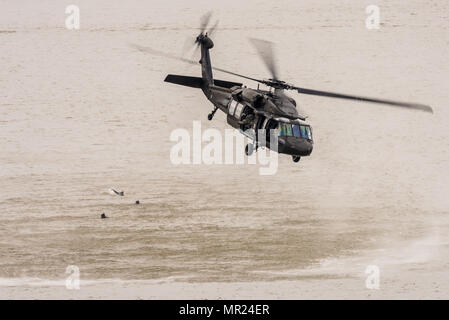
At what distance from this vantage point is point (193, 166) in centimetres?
4494

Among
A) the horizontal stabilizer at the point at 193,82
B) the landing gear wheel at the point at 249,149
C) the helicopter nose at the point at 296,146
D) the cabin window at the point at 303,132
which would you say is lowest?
the helicopter nose at the point at 296,146

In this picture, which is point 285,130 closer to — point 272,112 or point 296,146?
point 296,146

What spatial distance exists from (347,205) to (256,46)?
16181 millimetres

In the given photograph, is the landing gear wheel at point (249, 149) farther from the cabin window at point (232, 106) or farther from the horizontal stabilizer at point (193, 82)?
the horizontal stabilizer at point (193, 82)

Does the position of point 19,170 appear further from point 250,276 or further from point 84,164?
point 250,276

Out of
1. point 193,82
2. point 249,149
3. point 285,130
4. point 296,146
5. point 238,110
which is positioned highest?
point 193,82

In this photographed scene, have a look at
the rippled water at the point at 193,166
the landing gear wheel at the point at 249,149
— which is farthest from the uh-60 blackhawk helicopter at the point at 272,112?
the rippled water at the point at 193,166

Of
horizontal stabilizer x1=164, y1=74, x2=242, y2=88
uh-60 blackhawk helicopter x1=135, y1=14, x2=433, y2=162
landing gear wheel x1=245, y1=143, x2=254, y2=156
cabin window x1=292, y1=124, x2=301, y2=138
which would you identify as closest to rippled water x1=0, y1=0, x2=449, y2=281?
landing gear wheel x1=245, y1=143, x2=254, y2=156

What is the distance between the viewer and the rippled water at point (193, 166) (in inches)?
1539

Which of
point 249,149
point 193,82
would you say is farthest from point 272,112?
point 193,82

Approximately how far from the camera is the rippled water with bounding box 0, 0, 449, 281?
3909 cm

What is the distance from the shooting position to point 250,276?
3716 centimetres

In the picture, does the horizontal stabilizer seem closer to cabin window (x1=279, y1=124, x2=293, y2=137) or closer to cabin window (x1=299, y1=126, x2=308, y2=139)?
cabin window (x1=279, y1=124, x2=293, y2=137)

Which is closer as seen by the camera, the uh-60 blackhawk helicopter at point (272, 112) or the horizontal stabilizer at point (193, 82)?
the uh-60 blackhawk helicopter at point (272, 112)
